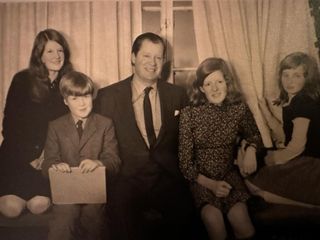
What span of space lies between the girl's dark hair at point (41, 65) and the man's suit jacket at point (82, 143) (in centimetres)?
15

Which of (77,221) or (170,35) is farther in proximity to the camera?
(170,35)

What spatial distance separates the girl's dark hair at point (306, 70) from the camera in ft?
5.95

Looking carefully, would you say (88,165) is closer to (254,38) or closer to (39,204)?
(39,204)

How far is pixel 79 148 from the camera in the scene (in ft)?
5.73

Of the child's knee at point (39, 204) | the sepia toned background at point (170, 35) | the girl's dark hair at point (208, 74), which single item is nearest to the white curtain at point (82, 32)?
the sepia toned background at point (170, 35)

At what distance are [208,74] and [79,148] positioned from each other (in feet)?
2.20

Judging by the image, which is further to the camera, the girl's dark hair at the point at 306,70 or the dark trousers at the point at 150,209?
the girl's dark hair at the point at 306,70

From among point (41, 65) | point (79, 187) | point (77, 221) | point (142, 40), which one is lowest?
point (77, 221)

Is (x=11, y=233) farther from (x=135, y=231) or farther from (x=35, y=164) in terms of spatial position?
(x=135, y=231)

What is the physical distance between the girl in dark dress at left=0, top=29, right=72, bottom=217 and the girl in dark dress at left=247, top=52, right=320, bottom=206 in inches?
37.4

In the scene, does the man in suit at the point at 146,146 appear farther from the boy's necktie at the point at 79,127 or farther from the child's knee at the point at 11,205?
the child's knee at the point at 11,205

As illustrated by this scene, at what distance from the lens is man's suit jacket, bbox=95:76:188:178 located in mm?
1743

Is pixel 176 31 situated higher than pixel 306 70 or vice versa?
pixel 176 31

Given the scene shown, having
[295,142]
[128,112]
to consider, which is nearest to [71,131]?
[128,112]
